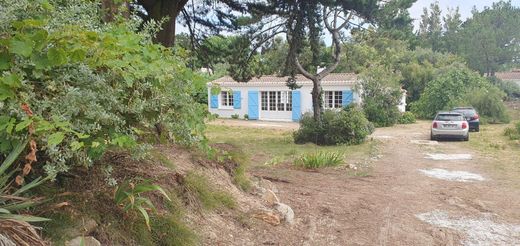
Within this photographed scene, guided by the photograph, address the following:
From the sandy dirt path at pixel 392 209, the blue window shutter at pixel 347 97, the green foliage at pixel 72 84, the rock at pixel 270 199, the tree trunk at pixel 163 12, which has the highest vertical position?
the tree trunk at pixel 163 12

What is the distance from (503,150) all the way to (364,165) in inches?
292

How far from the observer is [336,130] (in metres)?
18.7

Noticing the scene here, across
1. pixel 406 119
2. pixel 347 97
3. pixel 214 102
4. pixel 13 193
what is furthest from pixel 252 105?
pixel 13 193

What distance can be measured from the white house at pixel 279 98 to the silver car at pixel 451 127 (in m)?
9.04

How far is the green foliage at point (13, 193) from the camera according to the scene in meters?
2.34

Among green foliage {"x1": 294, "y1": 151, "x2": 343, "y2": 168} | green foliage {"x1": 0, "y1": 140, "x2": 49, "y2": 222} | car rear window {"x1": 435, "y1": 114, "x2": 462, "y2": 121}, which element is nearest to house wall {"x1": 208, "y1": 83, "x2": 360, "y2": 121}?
car rear window {"x1": 435, "y1": 114, "x2": 462, "y2": 121}

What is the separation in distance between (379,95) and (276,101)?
745 cm

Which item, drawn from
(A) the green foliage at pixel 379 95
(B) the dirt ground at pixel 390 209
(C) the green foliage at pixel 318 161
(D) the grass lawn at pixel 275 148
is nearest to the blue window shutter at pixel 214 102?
(D) the grass lawn at pixel 275 148

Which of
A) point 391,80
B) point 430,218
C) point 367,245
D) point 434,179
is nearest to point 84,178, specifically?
point 367,245

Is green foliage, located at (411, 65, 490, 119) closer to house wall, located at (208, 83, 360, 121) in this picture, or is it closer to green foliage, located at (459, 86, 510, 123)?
green foliage, located at (459, 86, 510, 123)

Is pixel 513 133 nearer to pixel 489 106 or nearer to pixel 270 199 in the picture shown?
pixel 489 106

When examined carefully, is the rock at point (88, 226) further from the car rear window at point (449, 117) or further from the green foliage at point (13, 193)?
the car rear window at point (449, 117)

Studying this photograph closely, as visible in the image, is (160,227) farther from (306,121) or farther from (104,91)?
(306,121)

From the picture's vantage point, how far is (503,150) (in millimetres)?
16594
